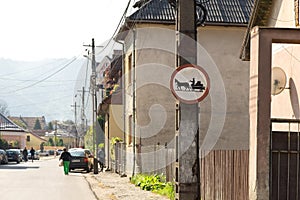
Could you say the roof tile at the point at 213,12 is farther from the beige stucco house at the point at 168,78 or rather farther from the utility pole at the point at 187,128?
the utility pole at the point at 187,128

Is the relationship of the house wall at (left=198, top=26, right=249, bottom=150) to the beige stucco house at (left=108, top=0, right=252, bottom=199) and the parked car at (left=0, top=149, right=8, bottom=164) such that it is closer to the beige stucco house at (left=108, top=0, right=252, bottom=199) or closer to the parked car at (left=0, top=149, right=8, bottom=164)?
the beige stucco house at (left=108, top=0, right=252, bottom=199)

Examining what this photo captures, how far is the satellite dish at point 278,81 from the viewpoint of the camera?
46.5ft

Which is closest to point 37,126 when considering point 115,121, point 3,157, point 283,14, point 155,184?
point 3,157

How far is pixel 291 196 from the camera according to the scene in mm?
10070

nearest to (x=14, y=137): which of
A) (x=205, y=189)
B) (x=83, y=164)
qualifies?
(x=83, y=164)

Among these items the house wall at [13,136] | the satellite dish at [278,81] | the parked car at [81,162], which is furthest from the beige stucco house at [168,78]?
the house wall at [13,136]

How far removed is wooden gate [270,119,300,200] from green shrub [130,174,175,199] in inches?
278

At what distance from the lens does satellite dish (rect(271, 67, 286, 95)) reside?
14.2 metres

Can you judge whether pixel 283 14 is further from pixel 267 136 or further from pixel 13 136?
pixel 13 136

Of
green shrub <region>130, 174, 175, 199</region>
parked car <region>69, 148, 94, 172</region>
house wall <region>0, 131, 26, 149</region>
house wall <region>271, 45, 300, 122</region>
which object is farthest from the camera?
house wall <region>0, 131, 26, 149</region>

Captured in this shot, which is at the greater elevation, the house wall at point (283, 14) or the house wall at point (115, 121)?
the house wall at point (283, 14)

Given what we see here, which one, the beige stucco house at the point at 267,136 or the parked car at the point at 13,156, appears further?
the parked car at the point at 13,156

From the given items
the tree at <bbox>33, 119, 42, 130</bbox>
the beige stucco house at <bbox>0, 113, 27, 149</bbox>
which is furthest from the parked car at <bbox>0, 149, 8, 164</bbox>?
the tree at <bbox>33, 119, 42, 130</bbox>

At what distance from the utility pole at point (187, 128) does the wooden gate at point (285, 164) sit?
1287 millimetres
